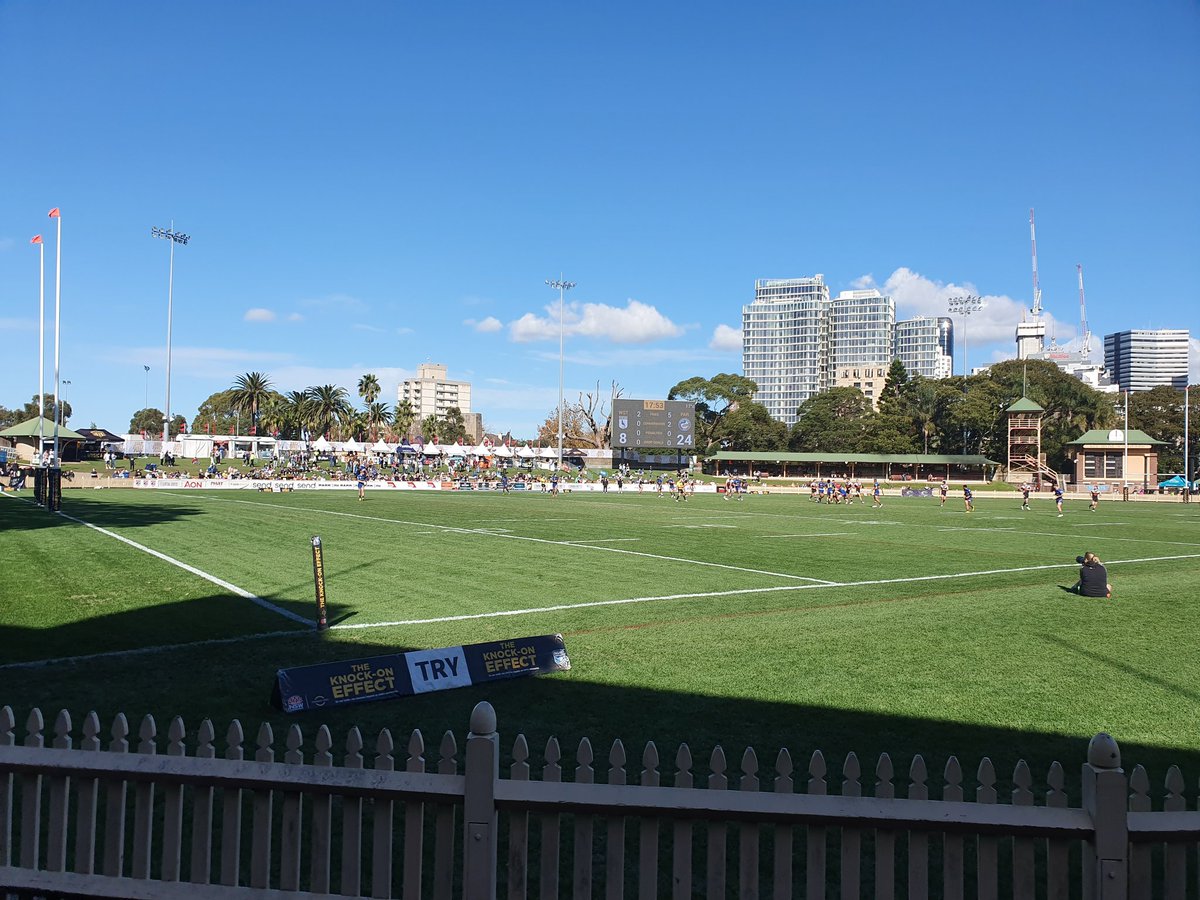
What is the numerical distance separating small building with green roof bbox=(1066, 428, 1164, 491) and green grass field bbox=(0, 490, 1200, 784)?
226ft

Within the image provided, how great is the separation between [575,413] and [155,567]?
141751mm

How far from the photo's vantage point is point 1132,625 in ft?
46.2

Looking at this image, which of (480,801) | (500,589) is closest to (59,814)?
(480,801)

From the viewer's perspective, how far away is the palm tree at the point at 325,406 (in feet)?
421

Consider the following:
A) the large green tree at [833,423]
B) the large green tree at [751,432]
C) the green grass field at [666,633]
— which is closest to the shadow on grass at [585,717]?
the green grass field at [666,633]

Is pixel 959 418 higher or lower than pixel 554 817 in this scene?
higher

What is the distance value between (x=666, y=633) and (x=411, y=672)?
4.69 metres

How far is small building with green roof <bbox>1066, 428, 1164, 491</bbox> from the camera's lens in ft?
284

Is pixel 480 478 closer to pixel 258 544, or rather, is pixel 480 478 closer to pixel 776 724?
pixel 258 544

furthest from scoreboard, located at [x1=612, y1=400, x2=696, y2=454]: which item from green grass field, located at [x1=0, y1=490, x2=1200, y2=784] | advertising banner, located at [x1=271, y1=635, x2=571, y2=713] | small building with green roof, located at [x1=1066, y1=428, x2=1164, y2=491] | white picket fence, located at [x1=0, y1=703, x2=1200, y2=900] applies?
white picket fence, located at [x1=0, y1=703, x2=1200, y2=900]

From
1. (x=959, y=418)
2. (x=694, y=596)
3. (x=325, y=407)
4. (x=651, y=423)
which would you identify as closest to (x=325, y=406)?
(x=325, y=407)

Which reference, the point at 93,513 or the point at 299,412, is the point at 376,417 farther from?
the point at 93,513

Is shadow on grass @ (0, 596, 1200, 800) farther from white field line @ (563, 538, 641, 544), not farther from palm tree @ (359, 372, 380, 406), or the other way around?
palm tree @ (359, 372, 380, 406)

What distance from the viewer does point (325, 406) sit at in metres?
128
